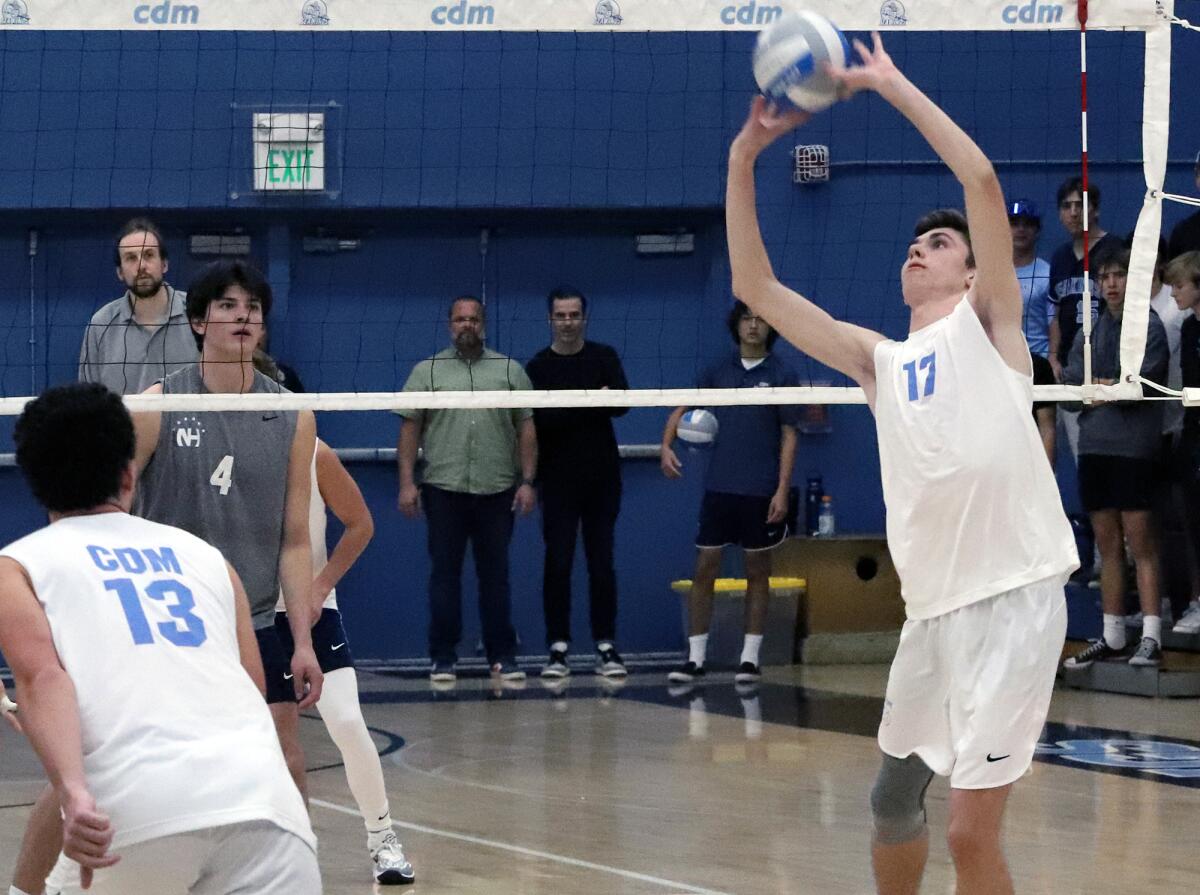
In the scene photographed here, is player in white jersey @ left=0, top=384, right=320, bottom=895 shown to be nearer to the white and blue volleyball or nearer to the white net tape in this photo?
the white and blue volleyball

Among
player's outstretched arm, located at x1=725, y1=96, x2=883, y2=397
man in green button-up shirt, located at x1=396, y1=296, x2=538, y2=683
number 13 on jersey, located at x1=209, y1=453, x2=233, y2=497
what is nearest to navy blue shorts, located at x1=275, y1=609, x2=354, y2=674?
number 13 on jersey, located at x1=209, y1=453, x2=233, y2=497

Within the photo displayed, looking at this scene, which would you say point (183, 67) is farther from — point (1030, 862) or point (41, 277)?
point (1030, 862)

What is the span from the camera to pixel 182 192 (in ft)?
39.0

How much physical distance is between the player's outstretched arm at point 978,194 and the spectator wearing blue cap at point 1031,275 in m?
6.01

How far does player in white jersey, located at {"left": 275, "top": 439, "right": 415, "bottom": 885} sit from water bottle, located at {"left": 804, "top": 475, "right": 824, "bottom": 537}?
664cm

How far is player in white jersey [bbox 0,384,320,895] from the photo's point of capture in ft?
9.78

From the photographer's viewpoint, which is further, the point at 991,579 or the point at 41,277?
the point at 41,277

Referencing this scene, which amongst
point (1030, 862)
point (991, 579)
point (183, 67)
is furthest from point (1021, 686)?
point (183, 67)

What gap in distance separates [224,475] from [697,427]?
250 inches

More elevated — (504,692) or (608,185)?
(608,185)

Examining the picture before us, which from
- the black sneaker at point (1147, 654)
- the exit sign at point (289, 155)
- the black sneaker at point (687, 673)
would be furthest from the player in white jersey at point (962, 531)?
the exit sign at point (289, 155)

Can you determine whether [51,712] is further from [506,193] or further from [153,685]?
[506,193]

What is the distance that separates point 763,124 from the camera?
173 inches

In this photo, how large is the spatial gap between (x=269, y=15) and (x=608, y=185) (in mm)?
5353
